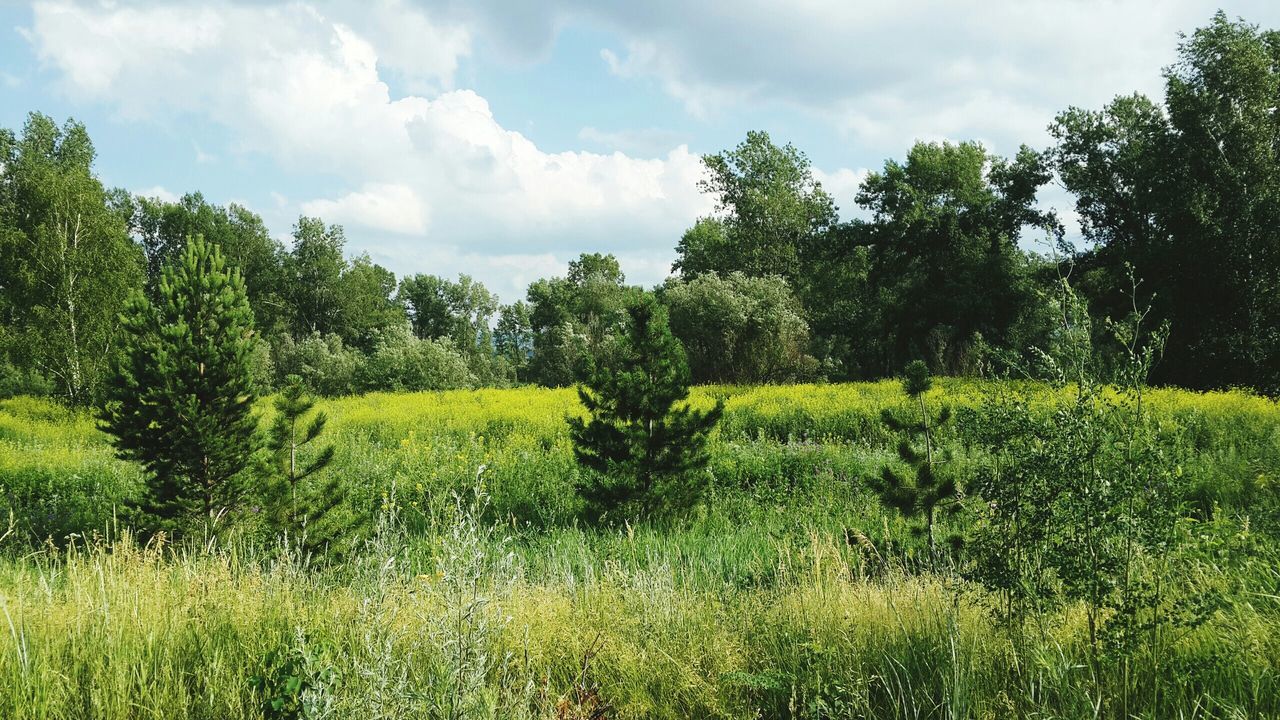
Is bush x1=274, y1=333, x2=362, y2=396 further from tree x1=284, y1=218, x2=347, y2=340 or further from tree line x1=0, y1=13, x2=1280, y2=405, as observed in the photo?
tree x1=284, y1=218, x2=347, y2=340

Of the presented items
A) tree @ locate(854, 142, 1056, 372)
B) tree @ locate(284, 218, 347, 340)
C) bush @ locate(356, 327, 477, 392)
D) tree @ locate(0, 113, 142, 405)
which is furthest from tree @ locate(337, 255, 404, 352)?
tree @ locate(854, 142, 1056, 372)

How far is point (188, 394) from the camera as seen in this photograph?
309 inches

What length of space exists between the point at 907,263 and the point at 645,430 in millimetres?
26465

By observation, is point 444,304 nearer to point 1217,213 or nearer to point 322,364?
point 322,364

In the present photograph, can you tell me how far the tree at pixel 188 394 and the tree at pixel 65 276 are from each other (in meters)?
18.2

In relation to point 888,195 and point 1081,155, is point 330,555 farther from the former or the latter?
point 888,195

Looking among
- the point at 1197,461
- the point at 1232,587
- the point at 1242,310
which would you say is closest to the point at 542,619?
the point at 1232,587

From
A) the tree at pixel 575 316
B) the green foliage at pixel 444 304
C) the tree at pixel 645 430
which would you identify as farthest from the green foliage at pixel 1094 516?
the green foliage at pixel 444 304

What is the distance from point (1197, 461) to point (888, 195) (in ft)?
88.0

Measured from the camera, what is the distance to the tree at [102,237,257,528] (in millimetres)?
7793

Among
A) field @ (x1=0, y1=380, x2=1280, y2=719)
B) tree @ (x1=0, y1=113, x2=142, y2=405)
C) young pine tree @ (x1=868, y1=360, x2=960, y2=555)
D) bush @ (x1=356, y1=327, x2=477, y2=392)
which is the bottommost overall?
field @ (x1=0, y1=380, x2=1280, y2=719)

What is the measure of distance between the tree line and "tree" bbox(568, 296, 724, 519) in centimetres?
36

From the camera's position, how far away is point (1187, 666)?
300 centimetres

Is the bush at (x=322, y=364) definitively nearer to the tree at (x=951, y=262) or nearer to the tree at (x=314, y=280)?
the tree at (x=314, y=280)
